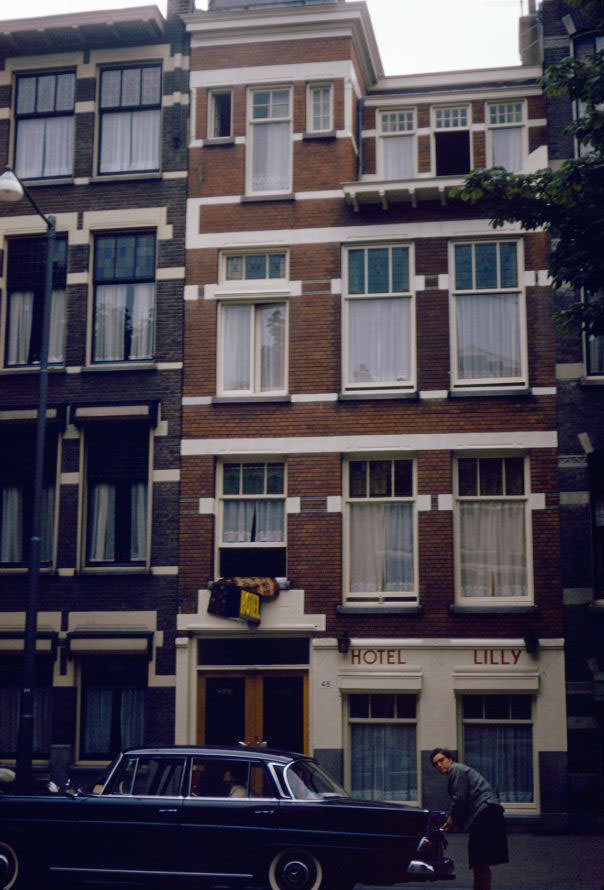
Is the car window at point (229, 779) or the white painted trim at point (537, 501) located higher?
the white painted trim at point (537, 501)

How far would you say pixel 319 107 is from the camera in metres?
22.2

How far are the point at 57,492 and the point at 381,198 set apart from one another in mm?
8038

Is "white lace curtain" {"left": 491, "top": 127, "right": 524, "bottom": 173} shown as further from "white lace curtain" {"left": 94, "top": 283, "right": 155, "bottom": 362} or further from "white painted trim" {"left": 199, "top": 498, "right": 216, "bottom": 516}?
"white painted trim" {"left": 199, "top": 498, "right": 216, "bottom": 516}

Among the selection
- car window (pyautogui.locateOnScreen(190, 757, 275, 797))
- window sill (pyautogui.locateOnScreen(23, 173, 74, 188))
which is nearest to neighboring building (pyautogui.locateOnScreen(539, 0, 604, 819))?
car window (pyautogui.locateOnScreen(190, 757, 275, 797))

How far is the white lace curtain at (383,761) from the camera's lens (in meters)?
19.9

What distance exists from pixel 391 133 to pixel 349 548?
8079mm

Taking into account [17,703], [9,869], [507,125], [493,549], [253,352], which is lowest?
[9,869]

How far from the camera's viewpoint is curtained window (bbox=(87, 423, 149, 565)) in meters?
21.6

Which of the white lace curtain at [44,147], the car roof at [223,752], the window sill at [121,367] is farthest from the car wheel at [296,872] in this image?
the white lace curtain at [44,147]

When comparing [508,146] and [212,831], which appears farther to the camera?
[508,146]

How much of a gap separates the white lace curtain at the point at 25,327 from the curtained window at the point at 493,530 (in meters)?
8.13

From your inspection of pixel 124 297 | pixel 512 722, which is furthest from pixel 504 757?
pixel 124 297

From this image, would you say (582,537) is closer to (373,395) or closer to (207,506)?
(373,395)

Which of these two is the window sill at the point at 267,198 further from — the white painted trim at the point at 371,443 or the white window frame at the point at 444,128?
the white painted trim at the point at 371,443
